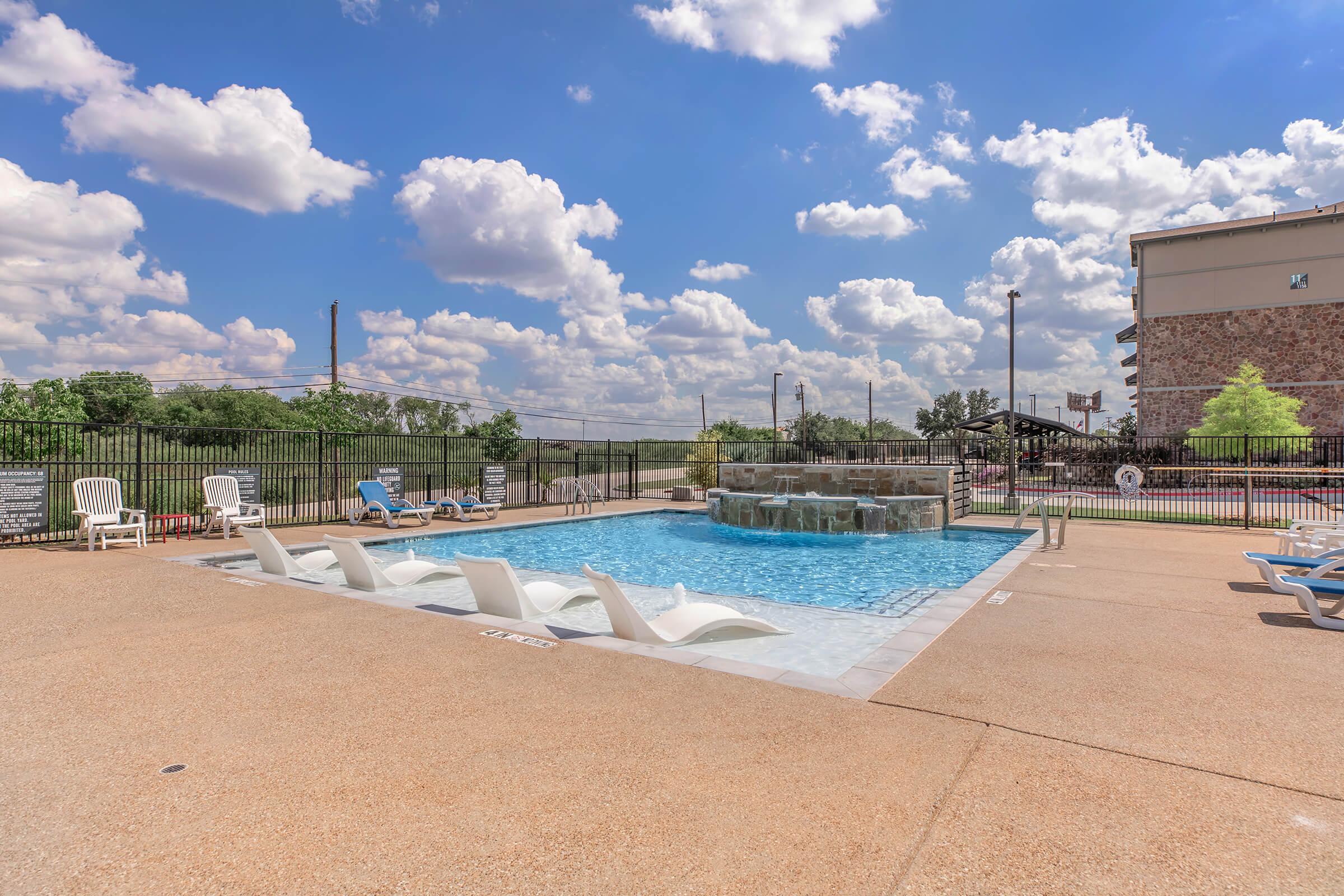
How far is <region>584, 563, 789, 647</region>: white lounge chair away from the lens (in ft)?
18.3

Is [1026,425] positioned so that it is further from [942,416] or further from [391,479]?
[942,416]

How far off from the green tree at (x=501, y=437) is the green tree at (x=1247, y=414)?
2830 centimetres

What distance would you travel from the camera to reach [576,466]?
829 inches

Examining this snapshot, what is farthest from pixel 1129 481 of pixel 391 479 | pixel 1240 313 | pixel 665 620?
pixel 391 479

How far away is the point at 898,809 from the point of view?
282 centimetres

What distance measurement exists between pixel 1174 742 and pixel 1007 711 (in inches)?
30.9

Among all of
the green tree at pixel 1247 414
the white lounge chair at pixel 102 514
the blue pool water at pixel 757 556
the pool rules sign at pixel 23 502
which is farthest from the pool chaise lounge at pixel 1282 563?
the green tree at pixel 1247 414

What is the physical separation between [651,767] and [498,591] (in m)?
3.63

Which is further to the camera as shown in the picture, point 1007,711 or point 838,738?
point 1007,711

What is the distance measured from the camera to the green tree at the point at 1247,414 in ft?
97.3

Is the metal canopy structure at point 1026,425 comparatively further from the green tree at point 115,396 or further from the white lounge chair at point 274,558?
the green tree at point 115,396

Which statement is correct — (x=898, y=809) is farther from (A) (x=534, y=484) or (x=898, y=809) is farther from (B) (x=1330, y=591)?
(A) (x=534, y=484)

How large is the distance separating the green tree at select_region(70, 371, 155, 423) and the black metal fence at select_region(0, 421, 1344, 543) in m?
33.4

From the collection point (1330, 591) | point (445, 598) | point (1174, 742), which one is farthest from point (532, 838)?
point (1330, 591)
